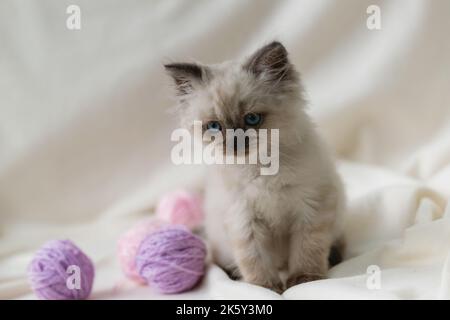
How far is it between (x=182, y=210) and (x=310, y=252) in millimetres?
716

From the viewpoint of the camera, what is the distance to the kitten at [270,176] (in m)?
1.53

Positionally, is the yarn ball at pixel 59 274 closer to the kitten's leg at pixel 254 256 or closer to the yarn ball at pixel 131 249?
the yarn ball at pixel 131 249

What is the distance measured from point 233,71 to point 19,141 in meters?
1.17

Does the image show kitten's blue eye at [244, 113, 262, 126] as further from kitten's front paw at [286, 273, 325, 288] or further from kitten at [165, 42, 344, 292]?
kitten's front paw at [286, 273, 325, 288]

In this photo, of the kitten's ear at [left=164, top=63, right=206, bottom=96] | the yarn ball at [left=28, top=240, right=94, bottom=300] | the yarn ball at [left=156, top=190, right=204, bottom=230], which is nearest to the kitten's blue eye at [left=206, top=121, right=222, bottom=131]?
the kitten's ear at [left=164, top=63, right=206, bottom=96]

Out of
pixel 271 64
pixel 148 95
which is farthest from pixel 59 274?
pixel 148 95

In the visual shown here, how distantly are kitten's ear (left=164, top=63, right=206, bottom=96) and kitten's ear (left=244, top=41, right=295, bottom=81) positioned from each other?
0.13 m

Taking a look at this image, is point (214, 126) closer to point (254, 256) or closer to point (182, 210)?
point (254, 256)

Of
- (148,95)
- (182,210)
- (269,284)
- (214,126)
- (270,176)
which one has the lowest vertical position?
(269,284)

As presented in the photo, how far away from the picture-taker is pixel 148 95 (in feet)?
7.83

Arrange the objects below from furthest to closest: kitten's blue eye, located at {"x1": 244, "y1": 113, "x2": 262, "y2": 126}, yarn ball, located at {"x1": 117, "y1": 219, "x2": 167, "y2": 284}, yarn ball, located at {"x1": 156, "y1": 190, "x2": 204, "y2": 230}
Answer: yarn ball, located at {"x1": 156, "y1": 190, "x2": 204, "y2": 230}, yarn ball, located at {"x1": 117, "y1": 219, "x2": 167, "y2": 284}, kitten's blue eye, located at {"x1": 244, "y1": 113, "x2": 262, "y2": 126}

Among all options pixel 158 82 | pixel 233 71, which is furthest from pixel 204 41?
pixel 233 71

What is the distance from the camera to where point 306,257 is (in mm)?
1611

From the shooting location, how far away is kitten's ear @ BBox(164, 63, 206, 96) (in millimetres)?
1579
